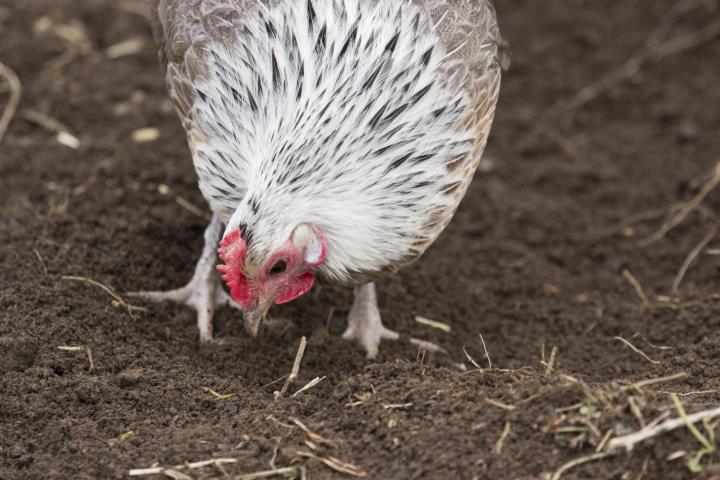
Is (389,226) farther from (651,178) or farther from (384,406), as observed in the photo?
(651,178)

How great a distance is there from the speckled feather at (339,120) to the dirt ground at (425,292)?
71 cm

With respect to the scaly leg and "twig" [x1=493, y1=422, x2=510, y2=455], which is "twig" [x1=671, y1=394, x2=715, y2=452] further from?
the scaly leg

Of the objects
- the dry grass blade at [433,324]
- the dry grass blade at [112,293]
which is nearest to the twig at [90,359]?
the dry grass blade at [112,293]

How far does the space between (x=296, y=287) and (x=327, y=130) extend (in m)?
0.71

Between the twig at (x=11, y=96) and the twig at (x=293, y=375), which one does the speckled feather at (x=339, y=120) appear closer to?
the twig at (x=293, y=375)

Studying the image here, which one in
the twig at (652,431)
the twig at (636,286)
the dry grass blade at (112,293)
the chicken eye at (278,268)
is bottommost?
the dry grass blade at (112,293)

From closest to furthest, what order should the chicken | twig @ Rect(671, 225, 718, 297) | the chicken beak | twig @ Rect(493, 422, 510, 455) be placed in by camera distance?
1. twig @ Rect(493, 422, 510, 455)
2. the chicken
3. the chicken beak
4. twig @ Rect(671, 225, 718, 297)

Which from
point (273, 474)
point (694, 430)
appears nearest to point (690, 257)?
point (694, 430)

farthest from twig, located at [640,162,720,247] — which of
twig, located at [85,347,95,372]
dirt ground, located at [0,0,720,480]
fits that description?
twig, located at [85,347,95,372]

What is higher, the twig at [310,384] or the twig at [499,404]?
the twig at [499,404]

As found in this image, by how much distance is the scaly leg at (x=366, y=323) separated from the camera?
15.6ft

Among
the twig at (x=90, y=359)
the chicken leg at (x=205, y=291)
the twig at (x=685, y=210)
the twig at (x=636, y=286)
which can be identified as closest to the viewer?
the twig at (x=90, y=359)

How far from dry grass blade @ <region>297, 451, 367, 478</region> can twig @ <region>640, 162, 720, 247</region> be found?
122 inches

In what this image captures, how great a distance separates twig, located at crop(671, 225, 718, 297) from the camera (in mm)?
5292
